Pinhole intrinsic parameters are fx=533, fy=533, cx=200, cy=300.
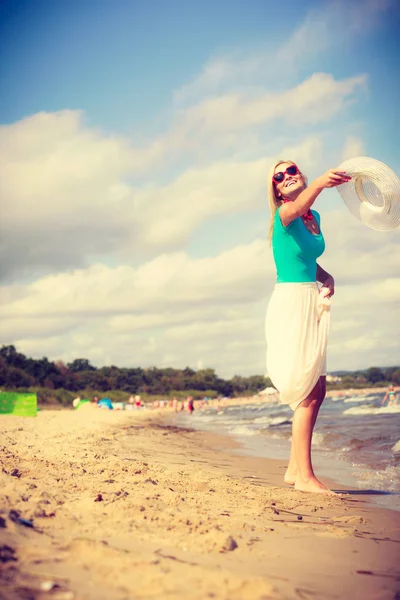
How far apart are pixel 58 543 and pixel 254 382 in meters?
111

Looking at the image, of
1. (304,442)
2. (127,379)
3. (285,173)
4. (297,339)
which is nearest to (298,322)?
(297,339)

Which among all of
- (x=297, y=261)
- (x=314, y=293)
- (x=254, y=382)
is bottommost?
(x=254, y=382)

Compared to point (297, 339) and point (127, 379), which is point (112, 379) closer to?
point (127, 379)

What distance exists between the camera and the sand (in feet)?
5.45

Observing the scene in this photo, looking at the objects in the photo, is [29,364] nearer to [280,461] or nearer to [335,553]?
[280,461]

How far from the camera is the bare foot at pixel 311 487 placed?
383 centimetres

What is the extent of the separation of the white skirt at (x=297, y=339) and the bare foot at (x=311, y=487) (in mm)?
556

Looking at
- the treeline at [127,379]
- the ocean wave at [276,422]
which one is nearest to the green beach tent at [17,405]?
the ocean wave at [276,422]

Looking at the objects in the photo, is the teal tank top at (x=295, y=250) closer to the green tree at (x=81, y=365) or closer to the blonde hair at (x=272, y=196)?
the blonde hair at (x=272, y=196)

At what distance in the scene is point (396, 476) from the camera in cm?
538

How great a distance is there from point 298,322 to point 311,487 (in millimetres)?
1202

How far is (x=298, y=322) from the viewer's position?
157 inches

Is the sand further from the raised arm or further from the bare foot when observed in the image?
the raised arm

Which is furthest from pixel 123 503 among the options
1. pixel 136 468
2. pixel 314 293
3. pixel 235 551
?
pixel 314 293
